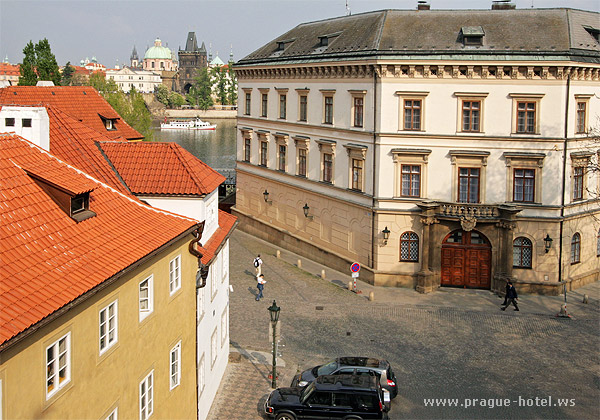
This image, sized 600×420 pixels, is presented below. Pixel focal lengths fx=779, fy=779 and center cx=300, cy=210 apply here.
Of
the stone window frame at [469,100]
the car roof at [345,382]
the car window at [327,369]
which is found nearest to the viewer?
the car roof at [345,382]

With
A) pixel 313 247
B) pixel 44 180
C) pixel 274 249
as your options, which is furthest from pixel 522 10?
pixel 44 180

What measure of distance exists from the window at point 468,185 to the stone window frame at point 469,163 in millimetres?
158

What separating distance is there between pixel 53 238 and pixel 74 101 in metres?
33.0

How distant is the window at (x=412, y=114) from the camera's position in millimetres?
38656

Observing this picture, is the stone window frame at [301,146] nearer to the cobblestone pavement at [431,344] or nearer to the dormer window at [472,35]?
the cobblestone pavement at [431,344]

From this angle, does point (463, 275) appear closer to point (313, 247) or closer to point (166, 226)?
point (313, 247)

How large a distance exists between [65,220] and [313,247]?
1188 inches

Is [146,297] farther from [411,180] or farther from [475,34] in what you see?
[475,34]

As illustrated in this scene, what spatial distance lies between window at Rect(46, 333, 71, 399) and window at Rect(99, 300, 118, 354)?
1443mm

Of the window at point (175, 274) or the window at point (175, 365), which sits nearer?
the window at point (175, 274)

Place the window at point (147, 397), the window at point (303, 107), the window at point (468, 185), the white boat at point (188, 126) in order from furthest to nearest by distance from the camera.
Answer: the white boat at point (188, 126) → the window at point (303, 107) → the window at point (468, 185) → the window at point (147, 397)

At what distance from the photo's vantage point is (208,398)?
2358 cm

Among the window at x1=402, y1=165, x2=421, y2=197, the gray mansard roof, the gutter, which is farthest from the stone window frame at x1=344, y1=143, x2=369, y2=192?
the gutter

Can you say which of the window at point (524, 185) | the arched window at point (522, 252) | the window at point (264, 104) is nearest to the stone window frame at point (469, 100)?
the window at point (524, 185)
